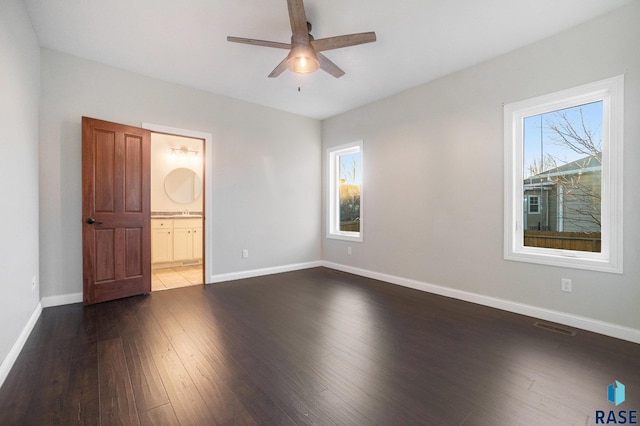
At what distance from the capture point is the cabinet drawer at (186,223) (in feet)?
18.2

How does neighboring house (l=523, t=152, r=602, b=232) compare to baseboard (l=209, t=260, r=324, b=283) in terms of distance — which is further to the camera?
baseboard (l=209, t=260, r=324, b=283)

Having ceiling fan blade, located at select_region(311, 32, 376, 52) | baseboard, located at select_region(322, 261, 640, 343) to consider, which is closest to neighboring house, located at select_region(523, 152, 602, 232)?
baseboard, located at select_region(322, 261, 640, 343)

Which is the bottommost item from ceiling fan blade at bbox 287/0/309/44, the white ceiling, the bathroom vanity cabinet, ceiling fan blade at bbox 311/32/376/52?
the bathroom vanity cabinet

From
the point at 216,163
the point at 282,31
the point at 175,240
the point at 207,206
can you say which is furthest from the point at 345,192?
the point at 175,240

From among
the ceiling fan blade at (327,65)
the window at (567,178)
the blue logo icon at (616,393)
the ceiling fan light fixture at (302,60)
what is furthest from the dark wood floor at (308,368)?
the ceiling fan blade at (327,65)

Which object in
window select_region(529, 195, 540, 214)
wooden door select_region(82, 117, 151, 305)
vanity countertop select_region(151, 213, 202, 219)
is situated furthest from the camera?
vanity countertop select_region(151, 213, 202, 219)

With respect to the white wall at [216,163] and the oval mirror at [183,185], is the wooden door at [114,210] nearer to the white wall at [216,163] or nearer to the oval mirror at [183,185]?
the white wall at [216,163]

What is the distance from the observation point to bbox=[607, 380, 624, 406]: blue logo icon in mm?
1639

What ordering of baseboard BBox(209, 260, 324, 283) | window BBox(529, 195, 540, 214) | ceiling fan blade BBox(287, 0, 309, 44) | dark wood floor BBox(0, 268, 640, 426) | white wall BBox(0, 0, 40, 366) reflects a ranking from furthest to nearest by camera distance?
1. baseboard BBox(209, 260, 324, 283)
2. window BBox(529, 195, 540, 214)
3. ceiling fan blade BBox(287, 0, 309, 44)
4. white wall BBox(0, 0, 40, 366)
5. dark wood floor BBox(0, 268, 640, 426)

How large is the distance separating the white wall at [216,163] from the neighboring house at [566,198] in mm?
3507

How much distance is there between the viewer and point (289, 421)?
4.86 feet

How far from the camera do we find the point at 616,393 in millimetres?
1677

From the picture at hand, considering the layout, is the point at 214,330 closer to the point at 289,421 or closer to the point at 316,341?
the point at 316,341

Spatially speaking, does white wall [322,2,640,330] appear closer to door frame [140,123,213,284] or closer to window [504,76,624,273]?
window [504,76,624,273]
